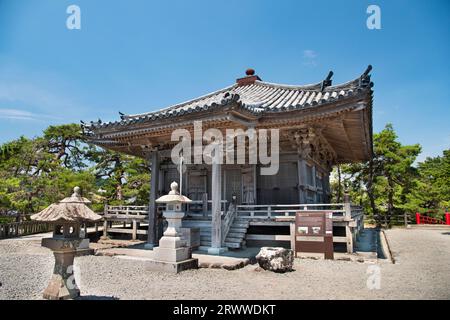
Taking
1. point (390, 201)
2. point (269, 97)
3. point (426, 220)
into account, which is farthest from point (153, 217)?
point (426, 220)

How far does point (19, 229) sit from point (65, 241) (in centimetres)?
1788

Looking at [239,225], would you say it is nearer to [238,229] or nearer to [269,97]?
[238,229]

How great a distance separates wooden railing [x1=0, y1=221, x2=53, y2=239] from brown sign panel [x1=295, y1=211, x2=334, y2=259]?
17.4 meters

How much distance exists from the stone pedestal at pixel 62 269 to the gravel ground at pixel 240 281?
475mm

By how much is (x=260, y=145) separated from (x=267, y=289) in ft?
26.6

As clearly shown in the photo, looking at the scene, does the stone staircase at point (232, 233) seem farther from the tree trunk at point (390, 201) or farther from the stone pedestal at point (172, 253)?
the tree trunk at point (390, 201)

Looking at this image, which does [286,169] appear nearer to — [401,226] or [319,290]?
[319,290]

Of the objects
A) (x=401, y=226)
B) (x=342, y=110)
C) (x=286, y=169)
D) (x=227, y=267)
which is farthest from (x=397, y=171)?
(x=227, y=267)

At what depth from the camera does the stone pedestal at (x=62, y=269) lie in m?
5.21

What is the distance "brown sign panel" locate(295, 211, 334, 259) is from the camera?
10.0 meters

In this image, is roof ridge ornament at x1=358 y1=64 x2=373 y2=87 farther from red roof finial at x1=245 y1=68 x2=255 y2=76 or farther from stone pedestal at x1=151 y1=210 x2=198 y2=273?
red roof finial at x1=245 y1=68 x2=255 y2=76

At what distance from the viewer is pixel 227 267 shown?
846cm

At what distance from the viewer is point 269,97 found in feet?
50.3

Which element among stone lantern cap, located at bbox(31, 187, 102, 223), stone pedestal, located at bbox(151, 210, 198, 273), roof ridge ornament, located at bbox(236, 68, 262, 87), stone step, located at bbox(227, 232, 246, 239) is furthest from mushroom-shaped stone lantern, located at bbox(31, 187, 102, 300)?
roof ridge ornament, located at bbox(236, 68, 262, 87)
